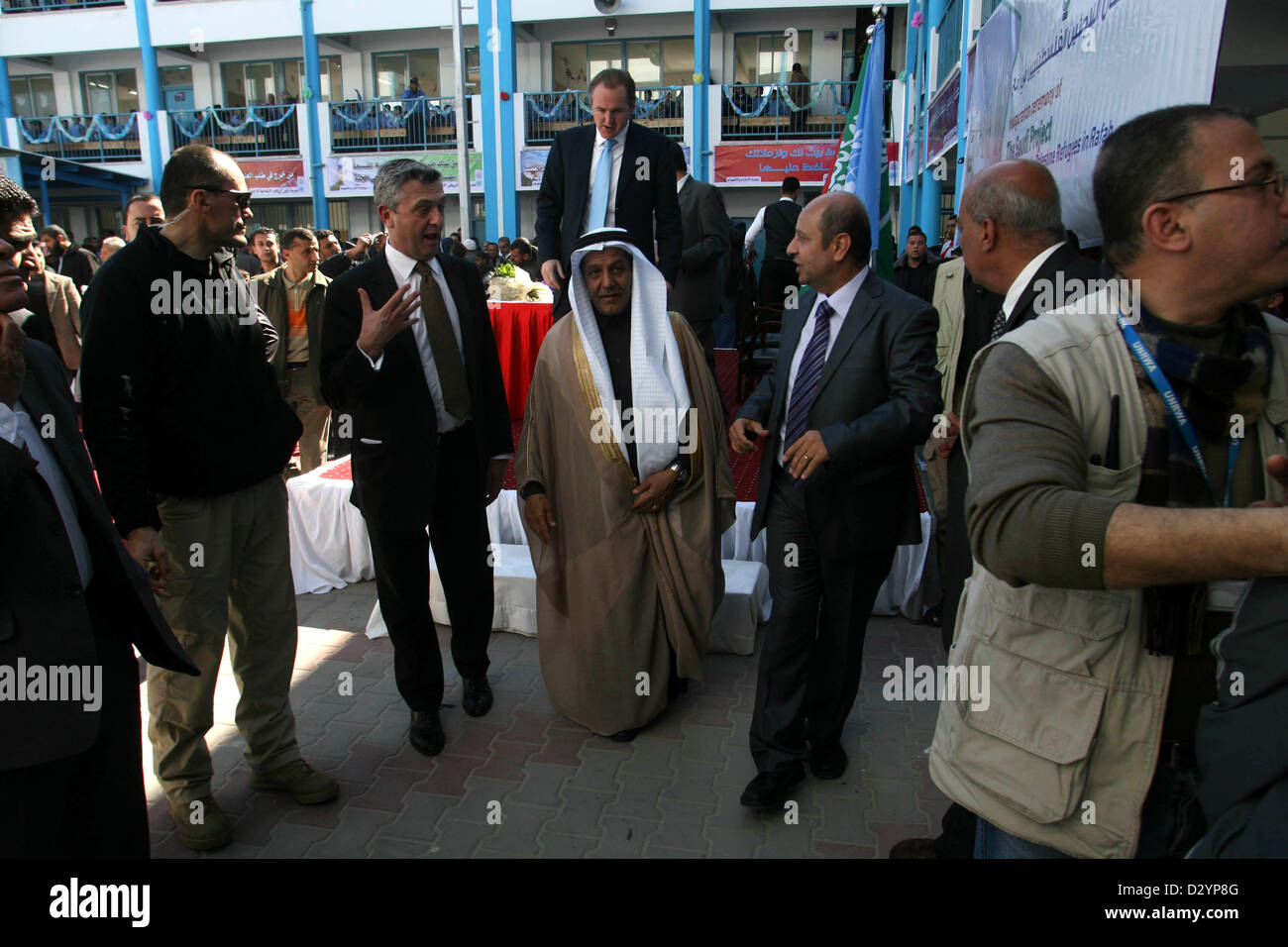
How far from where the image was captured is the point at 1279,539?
103cm

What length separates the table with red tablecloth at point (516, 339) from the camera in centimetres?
796

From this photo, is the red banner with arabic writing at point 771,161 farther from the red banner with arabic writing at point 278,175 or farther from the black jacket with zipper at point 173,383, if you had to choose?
the black jacket with zipper at point 173,383

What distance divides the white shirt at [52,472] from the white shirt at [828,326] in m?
1.99

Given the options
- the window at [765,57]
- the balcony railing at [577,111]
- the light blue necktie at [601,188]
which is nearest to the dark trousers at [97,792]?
the light blue necktie at [601,188]

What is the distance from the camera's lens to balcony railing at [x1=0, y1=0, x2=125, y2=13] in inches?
918

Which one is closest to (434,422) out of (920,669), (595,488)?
(595,488)

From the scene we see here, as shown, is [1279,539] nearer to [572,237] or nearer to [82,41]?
[572,237]

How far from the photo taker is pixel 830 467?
8.59 ft

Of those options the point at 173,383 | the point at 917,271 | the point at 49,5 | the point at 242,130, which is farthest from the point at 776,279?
the point at 49,5

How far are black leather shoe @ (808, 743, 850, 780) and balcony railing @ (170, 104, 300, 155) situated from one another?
933 inches

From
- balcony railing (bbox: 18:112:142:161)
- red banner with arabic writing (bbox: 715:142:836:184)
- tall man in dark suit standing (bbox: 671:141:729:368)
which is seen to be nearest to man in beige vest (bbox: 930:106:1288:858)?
tall man in dark suit standing (bbox: 671:141:729:368)

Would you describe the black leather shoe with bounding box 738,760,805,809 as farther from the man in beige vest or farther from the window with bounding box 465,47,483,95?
the window with bounding box 465,47,483,95

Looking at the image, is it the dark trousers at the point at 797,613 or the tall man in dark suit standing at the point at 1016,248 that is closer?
the tall man in dark suit standing at the point at 1016,248

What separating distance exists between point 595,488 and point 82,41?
27654 millimetres
